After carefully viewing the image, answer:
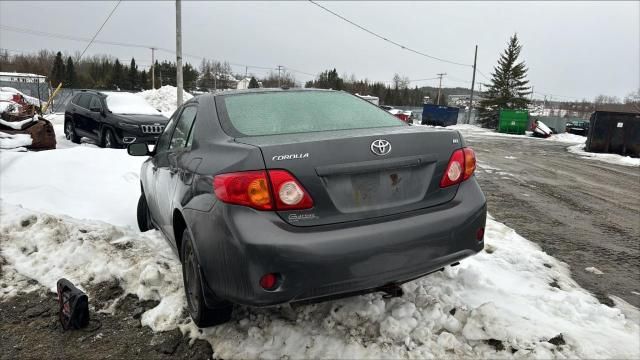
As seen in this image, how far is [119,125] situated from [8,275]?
768 cm

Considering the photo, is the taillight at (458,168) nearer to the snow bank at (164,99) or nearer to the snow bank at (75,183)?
the snow bank at (75,183)

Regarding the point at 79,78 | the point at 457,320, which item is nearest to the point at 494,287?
the point at 457,320

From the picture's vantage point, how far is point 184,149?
323 cm

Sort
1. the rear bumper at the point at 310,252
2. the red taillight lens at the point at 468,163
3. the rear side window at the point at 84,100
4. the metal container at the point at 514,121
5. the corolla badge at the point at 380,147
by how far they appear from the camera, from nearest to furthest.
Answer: the rear bumper at the point at 310,252 → the corolla badge at the point at 380,147 → the red taillight lens at the point at 468,163 → the rear side window at the point at 84,100 → the metal container at the point at 514,121

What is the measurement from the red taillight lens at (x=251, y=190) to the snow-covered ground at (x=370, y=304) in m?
1.02

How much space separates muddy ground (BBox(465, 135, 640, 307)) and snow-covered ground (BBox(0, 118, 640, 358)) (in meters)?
0.32

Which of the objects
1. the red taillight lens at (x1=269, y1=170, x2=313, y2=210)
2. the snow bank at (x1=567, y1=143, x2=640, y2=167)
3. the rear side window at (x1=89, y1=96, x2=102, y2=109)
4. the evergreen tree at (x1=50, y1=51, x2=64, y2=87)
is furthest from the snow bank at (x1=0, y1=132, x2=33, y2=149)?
the evergreen tree at (x1=50, y1=51, x2=64, y2=87)

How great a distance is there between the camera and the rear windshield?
2.88 m

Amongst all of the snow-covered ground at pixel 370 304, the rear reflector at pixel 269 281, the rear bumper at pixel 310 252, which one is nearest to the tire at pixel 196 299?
the snow-covered ground at pixel 370 304

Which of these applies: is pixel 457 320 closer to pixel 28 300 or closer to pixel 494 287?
pixel 494 287

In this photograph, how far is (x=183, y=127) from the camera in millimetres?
3590

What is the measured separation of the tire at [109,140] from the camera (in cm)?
1103

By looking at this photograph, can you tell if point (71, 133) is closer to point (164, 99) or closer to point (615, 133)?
point (164, 99)

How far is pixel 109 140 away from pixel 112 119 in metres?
0.55
